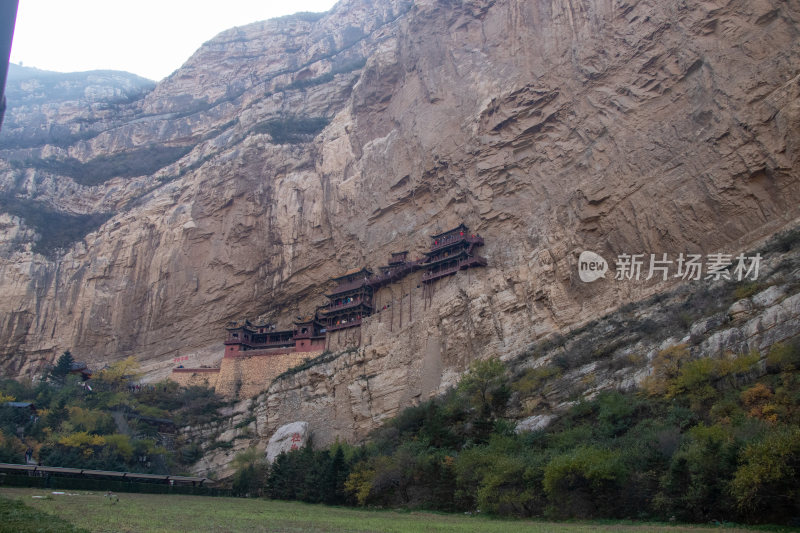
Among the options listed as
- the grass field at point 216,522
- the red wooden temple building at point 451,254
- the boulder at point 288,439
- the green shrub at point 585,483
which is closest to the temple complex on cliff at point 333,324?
the red wooden temple building at point 451,254

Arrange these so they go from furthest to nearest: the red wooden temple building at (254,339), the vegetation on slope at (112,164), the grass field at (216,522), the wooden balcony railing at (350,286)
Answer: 1. the vegetation on slope at (112,164)
2. the red wooden temple building at (254,339)
3. the wooden balcony railing at (350,286)
4. the grass field at (216,522)

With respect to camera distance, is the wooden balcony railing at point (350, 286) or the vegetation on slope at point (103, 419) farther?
the wooden balcony railing at point (350, 286)

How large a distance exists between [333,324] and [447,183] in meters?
11.7

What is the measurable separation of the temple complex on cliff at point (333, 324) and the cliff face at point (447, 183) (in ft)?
3.94

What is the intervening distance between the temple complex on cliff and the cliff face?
3.94 ft

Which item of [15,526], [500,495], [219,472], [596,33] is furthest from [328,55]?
[15,526]

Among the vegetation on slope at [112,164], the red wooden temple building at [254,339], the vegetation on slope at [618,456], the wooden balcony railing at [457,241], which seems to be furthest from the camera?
the vegetation on slope at [112,164]

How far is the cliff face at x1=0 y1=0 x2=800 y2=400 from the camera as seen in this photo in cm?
2575

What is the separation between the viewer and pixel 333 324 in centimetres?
3928

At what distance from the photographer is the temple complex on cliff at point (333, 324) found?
34406 mm

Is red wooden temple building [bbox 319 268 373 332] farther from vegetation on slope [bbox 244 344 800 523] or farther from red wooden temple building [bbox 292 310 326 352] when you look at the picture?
vegetation on slope [bbox 244 344 800 523]

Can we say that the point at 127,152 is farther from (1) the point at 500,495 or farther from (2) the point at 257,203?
(1) the point at 500,495

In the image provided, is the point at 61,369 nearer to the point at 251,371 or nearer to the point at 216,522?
the point at 251,371

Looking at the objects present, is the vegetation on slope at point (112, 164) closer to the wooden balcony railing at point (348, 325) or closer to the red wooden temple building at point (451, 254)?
the wooden balcony railing at point (348, 325)
